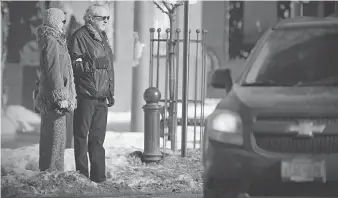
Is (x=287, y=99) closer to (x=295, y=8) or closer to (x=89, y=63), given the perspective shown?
(x=89, y=63)

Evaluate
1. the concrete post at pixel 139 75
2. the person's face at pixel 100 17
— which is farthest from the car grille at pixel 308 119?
the concrete post at pixel 139 75

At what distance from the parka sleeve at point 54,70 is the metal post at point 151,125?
2.02 m

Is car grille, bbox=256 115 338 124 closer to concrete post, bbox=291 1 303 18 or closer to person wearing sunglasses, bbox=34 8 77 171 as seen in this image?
person wearing sunglasses, bbox=34 8 77 171

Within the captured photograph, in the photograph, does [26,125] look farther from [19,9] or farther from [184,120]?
[184,120]

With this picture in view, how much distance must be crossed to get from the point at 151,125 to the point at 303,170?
4.22 m

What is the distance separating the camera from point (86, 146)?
8180 mm

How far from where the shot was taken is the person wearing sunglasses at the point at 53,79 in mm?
7699

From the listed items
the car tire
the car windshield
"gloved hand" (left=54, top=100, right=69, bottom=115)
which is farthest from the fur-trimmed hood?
the car tire

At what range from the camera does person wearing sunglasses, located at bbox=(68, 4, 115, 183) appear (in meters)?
7.90

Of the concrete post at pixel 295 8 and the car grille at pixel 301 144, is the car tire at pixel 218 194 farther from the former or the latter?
the concrete post at pixel 295 8

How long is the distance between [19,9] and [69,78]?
8.05 metres

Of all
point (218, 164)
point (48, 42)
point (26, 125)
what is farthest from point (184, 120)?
point (26, 125)

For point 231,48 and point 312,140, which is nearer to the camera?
point 312,140

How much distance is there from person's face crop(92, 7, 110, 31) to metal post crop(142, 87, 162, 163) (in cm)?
170
